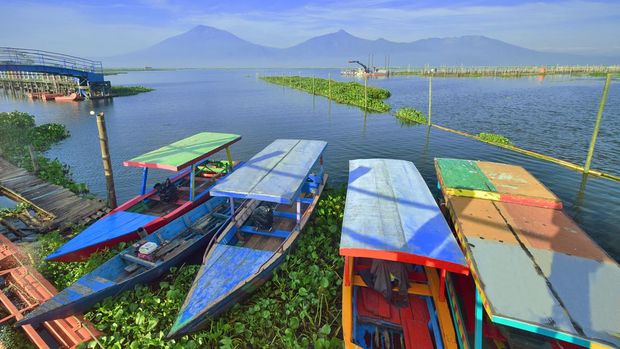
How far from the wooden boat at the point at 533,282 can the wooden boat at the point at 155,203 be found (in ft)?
28.3

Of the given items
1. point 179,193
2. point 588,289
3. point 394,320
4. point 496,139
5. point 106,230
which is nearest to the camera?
point 588,289

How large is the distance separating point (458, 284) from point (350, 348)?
344 cm

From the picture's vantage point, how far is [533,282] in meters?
4.86

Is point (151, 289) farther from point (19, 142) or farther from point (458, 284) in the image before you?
point (19, 142)

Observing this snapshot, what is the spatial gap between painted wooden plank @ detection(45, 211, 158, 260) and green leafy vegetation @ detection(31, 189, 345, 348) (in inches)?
21.2

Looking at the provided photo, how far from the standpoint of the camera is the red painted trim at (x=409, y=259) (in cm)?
528

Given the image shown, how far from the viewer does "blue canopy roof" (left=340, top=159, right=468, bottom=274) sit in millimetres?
5508

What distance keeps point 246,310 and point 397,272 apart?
3921 mm

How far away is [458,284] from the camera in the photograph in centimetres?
726

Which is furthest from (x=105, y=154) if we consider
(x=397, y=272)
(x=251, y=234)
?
(x=397, y=272)

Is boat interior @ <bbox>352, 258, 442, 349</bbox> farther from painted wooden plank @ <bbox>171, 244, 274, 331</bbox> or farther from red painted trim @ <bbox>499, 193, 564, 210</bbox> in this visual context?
red painted trim @ <bbox>499, 193, 564, 210</bbox>

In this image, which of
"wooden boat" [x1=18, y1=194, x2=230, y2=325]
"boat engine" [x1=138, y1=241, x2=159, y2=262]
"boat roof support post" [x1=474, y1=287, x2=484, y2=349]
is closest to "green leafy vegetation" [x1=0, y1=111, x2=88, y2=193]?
"wooden boat" [x1=18, y1=194, x2=230, y2=325]

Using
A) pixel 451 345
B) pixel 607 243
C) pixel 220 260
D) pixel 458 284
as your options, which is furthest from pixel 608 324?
pixel 607 243

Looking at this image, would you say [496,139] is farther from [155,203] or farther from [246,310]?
[155,203]
